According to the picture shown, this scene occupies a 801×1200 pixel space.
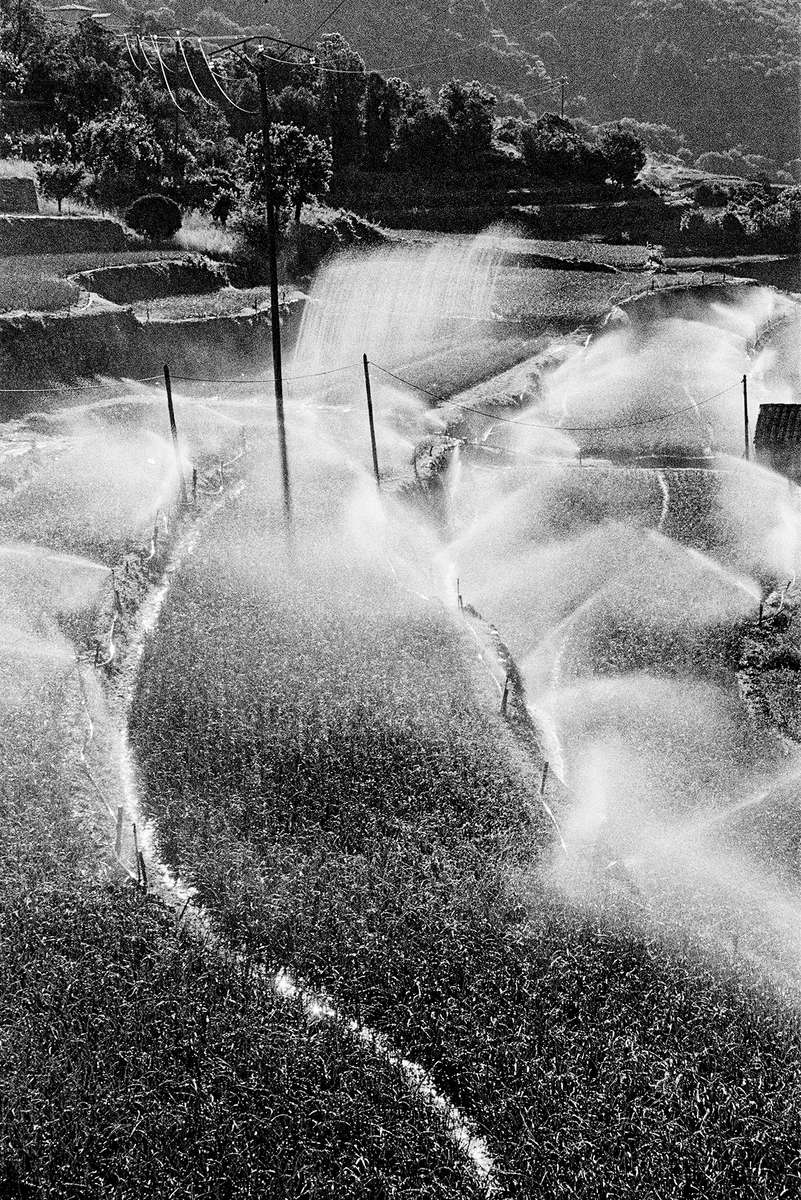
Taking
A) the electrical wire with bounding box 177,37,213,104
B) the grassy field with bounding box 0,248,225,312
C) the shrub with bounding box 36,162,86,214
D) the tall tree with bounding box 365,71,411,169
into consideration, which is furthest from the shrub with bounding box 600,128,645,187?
the grassy field with bounding box 0,248,225,312

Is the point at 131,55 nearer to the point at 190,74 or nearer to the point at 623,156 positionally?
the point at 190,74

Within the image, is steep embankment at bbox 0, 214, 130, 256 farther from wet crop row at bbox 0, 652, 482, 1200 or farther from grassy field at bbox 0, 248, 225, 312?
wet crop row at bbox 0, 652, 482, 1200

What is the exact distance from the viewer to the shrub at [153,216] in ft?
193

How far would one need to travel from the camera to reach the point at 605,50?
18150 centimetres

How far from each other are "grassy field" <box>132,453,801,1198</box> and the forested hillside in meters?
143

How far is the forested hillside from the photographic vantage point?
15700 centimetres

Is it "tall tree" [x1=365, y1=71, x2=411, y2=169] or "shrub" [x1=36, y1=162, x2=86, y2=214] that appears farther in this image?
"tall tree" [x1=365, y1=71, x2=411, y2=169]

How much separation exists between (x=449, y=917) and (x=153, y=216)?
5087 cm

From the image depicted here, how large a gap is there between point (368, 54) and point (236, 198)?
127m

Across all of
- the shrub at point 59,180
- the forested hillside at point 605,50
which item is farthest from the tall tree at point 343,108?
the forested hillside at point 605,50

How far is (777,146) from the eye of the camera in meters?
151

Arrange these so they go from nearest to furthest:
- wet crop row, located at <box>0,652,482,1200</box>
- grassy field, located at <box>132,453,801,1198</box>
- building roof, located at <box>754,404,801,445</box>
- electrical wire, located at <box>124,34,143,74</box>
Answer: wet crop row, located at <box>0,652,482,1200</box> < grassy field, located at <box>132,453,801,1198</box> < building roof, located at <box>754,404,801,445</box> < electrical wire, located at <box>124,34,143,74</box>

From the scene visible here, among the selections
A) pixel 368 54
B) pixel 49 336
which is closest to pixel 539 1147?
pixel 49 336

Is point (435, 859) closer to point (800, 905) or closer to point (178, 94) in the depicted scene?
point (800, 905)
